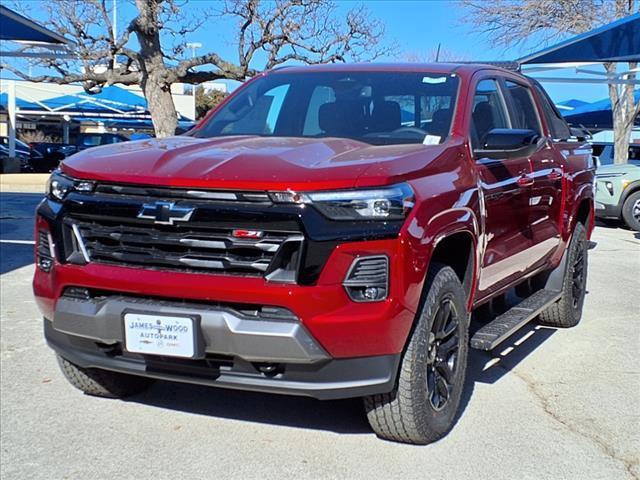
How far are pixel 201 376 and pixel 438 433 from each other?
1.22m

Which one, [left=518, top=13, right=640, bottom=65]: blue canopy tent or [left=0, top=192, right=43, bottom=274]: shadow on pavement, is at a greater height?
[left=518, top=13, right=640, bottom=65]: blue canopy tent

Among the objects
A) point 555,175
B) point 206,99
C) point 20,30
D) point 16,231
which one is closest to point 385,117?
point 555,175

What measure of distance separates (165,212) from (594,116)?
1037 inches

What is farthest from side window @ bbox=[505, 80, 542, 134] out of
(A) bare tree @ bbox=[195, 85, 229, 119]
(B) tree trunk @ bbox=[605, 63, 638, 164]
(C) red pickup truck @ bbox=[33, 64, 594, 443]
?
(A) bare tree @ bbox=[195, 85, 229, 119]

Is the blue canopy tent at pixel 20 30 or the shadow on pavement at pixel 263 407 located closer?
the shadow on pavement at pixel 263 407

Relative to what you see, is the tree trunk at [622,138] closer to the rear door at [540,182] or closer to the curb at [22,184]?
the curb at [22,184]

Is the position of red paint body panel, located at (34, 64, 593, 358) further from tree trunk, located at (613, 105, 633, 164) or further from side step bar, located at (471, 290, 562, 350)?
tree trunk, located at (613, 105, 633, 164)

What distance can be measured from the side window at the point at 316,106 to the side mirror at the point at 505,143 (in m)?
0.96

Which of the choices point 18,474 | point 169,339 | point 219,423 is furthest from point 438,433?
point 18,474

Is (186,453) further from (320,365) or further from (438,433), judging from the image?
(438,433)

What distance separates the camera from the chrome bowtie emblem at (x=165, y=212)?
10.8ft

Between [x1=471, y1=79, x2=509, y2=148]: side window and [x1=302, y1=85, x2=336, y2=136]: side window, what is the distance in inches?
34.4

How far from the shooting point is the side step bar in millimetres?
4223

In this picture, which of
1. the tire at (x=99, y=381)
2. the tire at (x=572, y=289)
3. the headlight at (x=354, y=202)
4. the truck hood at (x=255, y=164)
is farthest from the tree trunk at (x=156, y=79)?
the headlight at (x=354, y=202)
